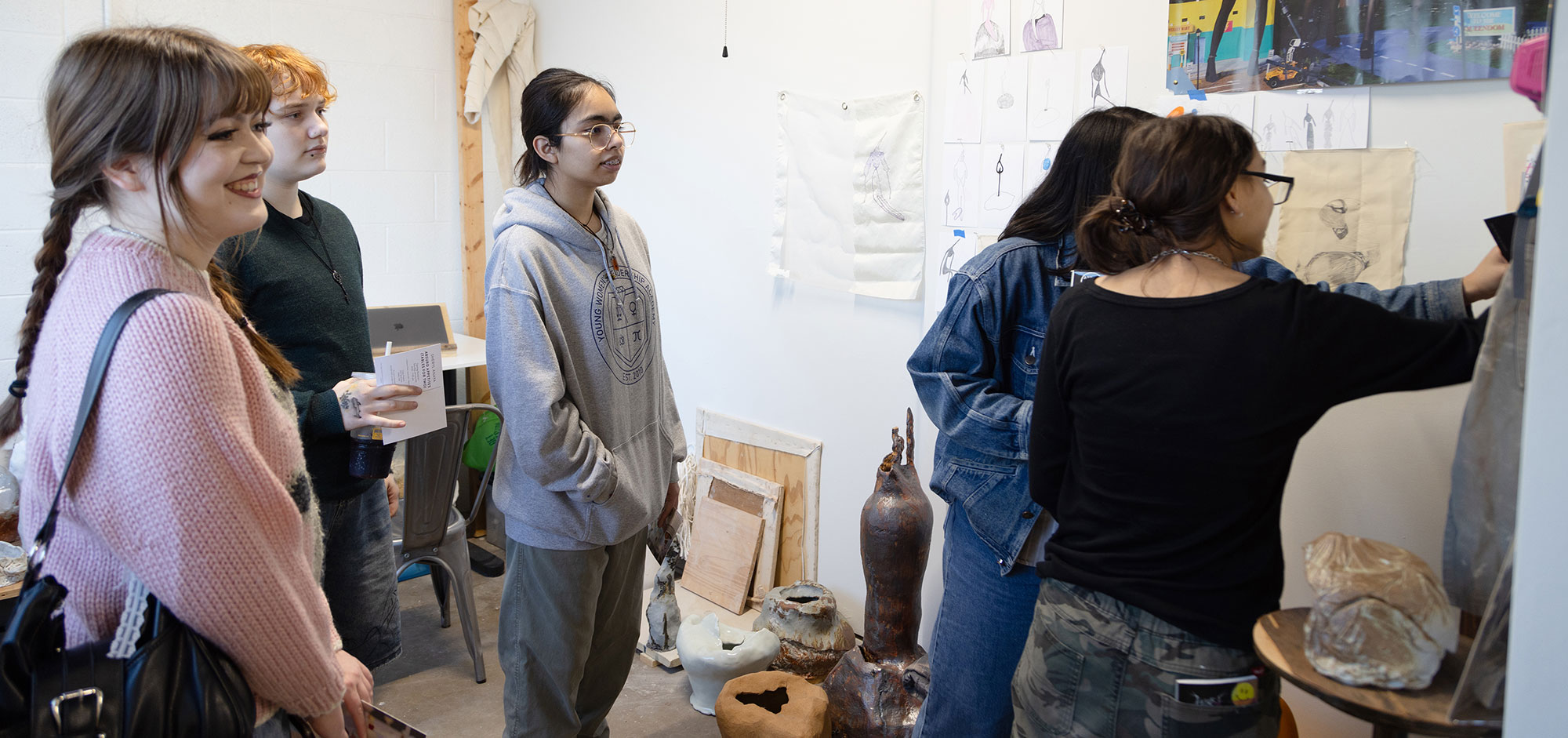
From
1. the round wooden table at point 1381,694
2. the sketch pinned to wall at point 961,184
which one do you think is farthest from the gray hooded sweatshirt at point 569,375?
the round wooden table at point 1381,694

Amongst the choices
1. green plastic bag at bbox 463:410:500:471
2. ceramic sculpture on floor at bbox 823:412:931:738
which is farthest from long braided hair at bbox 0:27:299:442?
green plastic bag at bbox 463:410:500:471

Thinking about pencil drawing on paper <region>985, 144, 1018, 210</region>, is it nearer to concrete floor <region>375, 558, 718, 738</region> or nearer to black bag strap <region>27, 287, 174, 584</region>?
concrete floor <region>375, 558, 718, 738</region>

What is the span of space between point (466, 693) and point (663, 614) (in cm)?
64

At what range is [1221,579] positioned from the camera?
1139mm

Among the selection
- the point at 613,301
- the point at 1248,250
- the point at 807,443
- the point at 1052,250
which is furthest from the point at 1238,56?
the point at 807,443

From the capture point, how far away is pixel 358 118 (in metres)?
4.14

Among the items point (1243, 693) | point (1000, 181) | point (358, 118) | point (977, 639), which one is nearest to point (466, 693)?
point (977, 639)

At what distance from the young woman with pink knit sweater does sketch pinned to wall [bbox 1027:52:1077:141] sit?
181 cm

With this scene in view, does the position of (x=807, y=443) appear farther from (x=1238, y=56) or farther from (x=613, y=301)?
(x=1238, y=56)

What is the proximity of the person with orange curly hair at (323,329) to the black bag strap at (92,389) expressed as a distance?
28.5 inches

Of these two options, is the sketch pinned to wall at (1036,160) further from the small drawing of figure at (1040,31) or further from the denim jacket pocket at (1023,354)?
the denim jacket pocket at (1023,354)

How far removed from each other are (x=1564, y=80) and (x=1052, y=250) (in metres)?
0.86

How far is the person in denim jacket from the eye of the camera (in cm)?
160

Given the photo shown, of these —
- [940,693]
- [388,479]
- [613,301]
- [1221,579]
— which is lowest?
[940,693]
